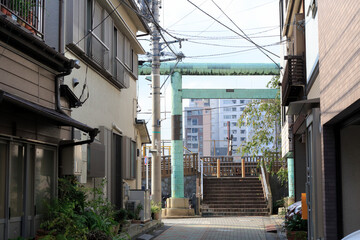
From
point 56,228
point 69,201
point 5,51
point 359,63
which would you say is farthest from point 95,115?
point 359,63

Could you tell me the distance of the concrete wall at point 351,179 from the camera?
372 inches

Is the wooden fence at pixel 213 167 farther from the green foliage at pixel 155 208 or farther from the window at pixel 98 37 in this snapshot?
the window at pixel 98 37

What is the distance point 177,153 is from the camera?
94.1ft

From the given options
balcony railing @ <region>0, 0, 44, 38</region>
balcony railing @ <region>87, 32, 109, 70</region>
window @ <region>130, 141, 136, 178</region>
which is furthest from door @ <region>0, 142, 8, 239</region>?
window @ <region>130, 141, 136, 178</region>

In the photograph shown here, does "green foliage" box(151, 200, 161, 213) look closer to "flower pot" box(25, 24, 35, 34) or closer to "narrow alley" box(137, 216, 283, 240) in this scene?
"narrow alley" box(137, 216, 283, 240)

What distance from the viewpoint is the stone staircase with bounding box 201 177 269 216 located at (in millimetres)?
29484

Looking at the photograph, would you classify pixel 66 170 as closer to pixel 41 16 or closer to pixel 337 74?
pixel 41 16

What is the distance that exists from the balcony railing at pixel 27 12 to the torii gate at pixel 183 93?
56.6 ft

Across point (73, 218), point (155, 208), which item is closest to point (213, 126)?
point (155, 208)

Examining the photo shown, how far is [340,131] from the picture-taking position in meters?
9.89

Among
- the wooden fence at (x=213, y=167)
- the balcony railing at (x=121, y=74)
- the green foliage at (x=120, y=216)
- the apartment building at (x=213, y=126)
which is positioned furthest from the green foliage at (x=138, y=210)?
the apartment building at (x=213, y=126)

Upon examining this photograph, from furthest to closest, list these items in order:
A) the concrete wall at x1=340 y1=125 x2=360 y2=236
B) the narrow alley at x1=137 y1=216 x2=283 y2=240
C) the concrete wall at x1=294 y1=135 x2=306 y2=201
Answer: the concrete wall at x1=294 y1=135 x2=306 y2=201, the narrow alley at x1=137 y1=216 x2=283 y2=240, the concrete wall at x1=340 y1=125 x2=360 y2=236

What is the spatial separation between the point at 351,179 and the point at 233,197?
22.1m

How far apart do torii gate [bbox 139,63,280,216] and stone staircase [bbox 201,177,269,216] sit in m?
2.31
